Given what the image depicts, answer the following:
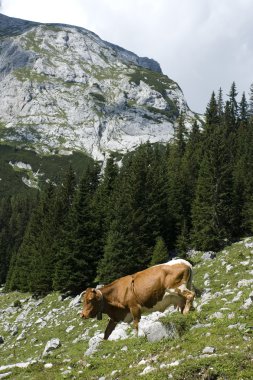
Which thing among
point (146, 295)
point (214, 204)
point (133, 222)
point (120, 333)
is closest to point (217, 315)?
point (146, 295)

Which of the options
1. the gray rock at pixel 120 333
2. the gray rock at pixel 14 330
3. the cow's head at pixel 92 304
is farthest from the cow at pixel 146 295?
the gray rock at pixel 14 330

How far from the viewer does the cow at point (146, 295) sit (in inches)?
480

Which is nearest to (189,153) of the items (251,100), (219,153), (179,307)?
(219,153)

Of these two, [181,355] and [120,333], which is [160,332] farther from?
[120,333]

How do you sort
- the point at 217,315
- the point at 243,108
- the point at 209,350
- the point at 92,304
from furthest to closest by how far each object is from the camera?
the point at 243,108 < the point at 92,304 < the point at 217,315 < the point at 209,350

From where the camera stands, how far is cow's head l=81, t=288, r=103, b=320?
491 inches

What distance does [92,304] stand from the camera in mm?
12492

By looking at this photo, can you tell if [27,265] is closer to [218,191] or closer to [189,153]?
[218,191]

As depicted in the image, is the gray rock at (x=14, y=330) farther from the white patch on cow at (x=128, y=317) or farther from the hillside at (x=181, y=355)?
the white patch on cow at (x=128, y=317)

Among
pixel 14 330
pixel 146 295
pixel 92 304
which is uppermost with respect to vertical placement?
pixel 146 295

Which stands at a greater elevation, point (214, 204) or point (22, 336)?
point (214, 204)

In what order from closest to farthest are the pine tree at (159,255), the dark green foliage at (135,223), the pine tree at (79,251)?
the dark green foliage at (135,223)
the pine tree at (159,255)
the pine tree at (79,251)

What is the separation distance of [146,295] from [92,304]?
1.74 m

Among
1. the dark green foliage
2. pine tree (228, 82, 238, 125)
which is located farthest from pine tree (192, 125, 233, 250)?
pine tree (228, 82, 238, 125)
